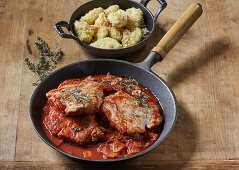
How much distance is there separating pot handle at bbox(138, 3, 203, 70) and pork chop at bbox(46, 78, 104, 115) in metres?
0.56

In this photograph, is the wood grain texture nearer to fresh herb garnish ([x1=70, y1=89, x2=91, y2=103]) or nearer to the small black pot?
fresh herb garnish ([x1=70, y1=89, x2=91, y2=103])

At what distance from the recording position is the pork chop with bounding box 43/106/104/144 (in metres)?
2.82

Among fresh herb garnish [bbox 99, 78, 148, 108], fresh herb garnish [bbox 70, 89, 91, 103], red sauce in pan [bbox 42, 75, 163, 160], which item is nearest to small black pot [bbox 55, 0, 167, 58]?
fresh herb garnish [bbox 99, 78, 148, 108]

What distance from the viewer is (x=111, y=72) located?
3.47 m

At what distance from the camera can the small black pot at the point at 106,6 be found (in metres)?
3.56

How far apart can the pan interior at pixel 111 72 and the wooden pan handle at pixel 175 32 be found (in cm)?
28

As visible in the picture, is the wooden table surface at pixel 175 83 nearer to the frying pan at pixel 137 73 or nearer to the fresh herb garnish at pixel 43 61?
the fresh herb garnish at pixel 43 61

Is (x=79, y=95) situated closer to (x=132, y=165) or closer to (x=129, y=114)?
(x=129, y=114)

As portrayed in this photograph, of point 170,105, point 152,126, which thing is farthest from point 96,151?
point 170,105

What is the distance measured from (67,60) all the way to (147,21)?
1038mm

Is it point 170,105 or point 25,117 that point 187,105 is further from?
point 25,117

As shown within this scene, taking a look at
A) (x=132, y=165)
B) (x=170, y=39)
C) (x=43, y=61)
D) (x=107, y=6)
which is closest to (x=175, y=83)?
(x=170, y=39)

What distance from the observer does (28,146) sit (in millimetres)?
3090

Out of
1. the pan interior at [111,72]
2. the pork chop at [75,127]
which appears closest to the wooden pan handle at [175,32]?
the pan interior at [111,72]
